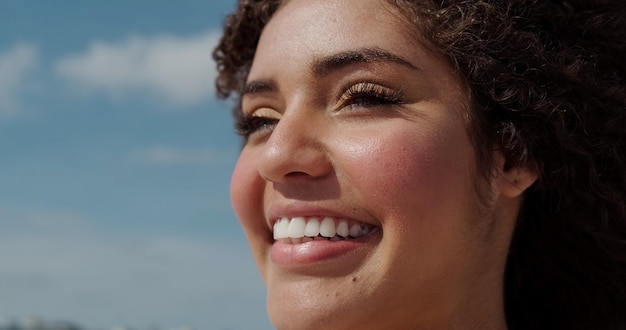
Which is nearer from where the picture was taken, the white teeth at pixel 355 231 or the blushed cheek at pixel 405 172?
the blushed cheek at pixel 405 172

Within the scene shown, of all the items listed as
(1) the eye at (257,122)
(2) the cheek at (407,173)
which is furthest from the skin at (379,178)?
(1) the eye at (257,122)

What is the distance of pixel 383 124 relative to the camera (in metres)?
2.69

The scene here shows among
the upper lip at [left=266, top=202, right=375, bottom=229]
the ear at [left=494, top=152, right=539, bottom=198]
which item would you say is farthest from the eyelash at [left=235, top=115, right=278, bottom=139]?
the ear at [left=494, top=152, right=539, bottom=198]

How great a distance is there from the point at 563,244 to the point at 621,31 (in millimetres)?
825

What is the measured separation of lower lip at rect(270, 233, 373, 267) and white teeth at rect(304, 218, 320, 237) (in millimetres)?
34

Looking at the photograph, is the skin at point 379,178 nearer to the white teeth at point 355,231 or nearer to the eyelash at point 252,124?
the white teeth at point 355,231

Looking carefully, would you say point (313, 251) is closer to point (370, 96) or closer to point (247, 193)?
point (247, 193)

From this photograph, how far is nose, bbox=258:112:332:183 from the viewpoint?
2.68 meters

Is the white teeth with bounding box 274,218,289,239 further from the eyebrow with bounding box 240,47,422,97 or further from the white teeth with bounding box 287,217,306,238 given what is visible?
the eyebrow with bounding box 240,47,422,97

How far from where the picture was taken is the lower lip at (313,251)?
2712mm

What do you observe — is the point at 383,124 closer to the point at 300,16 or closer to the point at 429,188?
the point at 429,188

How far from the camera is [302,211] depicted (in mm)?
2756

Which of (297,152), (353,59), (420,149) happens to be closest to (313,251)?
(297,152)

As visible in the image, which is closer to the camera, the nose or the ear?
the nose
